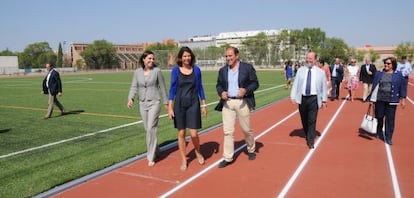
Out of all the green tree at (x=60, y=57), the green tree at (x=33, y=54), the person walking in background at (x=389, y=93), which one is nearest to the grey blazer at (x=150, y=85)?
the person walking in background at (x=389, y=93)

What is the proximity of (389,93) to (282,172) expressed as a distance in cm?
337

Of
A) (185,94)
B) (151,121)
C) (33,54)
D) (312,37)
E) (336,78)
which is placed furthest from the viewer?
(312,37)

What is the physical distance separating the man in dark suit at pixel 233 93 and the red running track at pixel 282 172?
46 cm

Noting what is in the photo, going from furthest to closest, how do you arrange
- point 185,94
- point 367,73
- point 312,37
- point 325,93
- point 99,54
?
point 312,37, point 99,54, point 367,73, point 325,93, point 185,94

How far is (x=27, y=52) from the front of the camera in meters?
108

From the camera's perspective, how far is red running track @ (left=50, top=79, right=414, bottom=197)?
4.92m

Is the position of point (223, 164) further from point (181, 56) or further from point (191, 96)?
point (181, 56)

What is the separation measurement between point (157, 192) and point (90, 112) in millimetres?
8905

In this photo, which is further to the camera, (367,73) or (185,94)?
(367,73)

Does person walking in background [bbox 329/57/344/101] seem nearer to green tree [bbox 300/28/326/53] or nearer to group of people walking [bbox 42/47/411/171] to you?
group of people walking [bbox 42/47/411/171]

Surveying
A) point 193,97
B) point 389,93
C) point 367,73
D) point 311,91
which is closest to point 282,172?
point 193,97

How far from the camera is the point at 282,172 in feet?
18.7

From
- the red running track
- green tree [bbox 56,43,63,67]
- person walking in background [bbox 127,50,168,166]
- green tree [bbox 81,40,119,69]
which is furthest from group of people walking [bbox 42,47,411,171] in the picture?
green tree [bbox 56,43,63,67]

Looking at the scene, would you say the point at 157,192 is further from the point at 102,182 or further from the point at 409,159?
the point at 409,159
